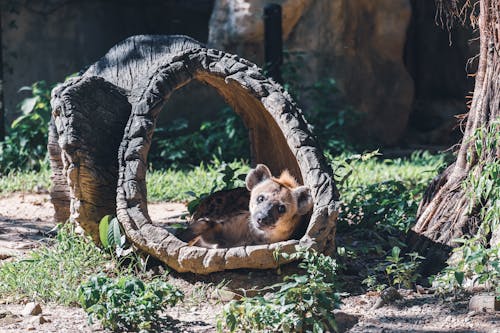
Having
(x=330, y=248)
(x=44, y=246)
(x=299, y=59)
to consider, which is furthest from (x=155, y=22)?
(x=330, y=248)

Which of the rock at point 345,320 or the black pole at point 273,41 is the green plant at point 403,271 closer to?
the rock at point 345,320

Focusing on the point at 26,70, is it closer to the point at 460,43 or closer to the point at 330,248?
the point at 460,43

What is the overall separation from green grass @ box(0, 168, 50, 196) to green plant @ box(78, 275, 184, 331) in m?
3.89

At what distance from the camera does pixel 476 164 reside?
5316mm

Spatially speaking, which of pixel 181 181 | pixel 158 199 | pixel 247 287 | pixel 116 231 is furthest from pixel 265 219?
pixel 181 181

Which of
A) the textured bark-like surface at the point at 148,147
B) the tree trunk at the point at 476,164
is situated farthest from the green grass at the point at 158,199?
the tree trunk at the point at 476,164

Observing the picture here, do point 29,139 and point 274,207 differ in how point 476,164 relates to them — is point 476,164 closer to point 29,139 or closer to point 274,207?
point 274,207

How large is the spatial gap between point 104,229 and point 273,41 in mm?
5061

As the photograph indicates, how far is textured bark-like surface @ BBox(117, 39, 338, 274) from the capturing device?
5.02m

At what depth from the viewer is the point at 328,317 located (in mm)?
4254

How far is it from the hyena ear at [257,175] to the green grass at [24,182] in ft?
9.77

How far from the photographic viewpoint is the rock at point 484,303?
178 inches

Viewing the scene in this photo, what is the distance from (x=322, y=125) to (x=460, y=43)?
322 cm

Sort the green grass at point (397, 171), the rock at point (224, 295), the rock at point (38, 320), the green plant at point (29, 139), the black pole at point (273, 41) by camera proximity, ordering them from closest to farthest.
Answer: the rock at point (38, 320) → the rock at point (224, 295) → the green grass at point (397, 171) → the green plant at point (29, 139) → the black pole at point (273, 41)
